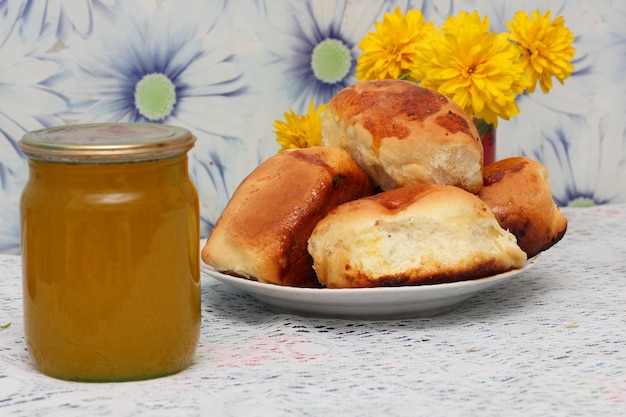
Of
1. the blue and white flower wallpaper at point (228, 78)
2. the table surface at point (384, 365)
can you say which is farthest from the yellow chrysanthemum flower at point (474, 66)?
the blue and white flower wallpaper at point (228, 78)

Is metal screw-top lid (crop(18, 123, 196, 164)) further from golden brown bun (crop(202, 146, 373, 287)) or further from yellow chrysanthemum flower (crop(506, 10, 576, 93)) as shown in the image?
yellow chrysanthemum flower (crop(506, 10, 576, 93))

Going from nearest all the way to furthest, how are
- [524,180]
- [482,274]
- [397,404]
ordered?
1. [397,404]
2. [482,274]
3. [524,180]

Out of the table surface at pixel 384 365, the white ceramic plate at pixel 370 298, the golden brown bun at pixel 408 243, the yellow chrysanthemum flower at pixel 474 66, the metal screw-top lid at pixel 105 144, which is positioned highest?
the yellow chrysanthemum flower at pixel 474 66

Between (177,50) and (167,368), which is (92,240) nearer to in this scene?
(167,368)

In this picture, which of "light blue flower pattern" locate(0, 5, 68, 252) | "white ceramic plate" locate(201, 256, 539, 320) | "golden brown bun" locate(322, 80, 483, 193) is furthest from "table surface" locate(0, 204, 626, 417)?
"light blue flower pattern" locate(0, 5, 68, 252)

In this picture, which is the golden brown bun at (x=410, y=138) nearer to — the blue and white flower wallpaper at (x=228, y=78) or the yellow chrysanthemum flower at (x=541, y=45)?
the yellow chrysanthemum flower at (x=541, y=45)

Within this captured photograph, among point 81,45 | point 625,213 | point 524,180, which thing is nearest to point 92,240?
point 524,180
